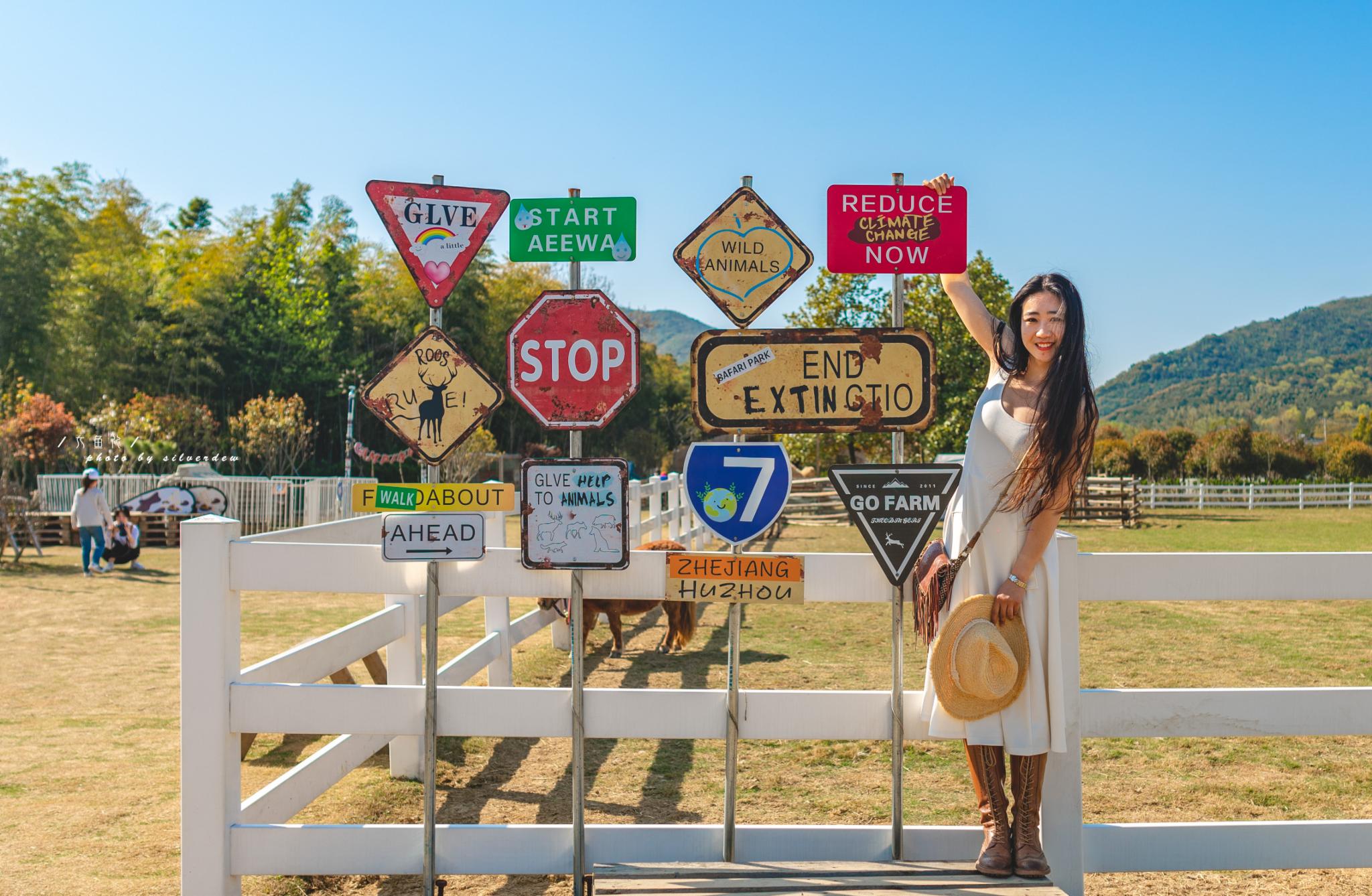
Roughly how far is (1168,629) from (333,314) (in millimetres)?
38408

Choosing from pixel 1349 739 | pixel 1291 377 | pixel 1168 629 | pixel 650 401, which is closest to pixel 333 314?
pixel 650 401

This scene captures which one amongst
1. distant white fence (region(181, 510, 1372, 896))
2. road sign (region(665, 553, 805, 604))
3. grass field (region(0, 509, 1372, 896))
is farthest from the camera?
grass field (region(0, 509, 1372, 896))

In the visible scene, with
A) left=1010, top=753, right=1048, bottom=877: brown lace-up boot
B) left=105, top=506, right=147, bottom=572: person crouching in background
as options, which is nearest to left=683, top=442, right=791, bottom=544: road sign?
left=1010, top=753, right=1048, bottom=877: brown lace-up boot

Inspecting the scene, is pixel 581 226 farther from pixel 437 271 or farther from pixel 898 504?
pixel 898 504

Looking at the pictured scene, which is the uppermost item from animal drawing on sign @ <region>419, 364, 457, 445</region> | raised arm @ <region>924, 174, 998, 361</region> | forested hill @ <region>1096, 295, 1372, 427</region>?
forested hill @ <region>1096, 295, 1372, 427</region>

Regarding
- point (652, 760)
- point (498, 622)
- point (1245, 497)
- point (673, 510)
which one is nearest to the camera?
point (652, 760)

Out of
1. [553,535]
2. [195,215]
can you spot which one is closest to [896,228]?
[553,535]

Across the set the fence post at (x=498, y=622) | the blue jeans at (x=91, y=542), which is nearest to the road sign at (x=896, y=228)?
the fence post at (x=498, y=622)

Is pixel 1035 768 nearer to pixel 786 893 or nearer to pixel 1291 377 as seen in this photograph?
pixel 786 893

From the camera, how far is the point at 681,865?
331cm

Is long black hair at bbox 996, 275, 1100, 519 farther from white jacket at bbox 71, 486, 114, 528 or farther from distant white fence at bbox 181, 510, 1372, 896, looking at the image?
white jacket at bbox 71, 486, 114, 528

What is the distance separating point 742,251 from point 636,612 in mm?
6208

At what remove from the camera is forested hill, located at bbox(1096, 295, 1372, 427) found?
145 metres

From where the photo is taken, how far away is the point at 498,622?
6.63 m
